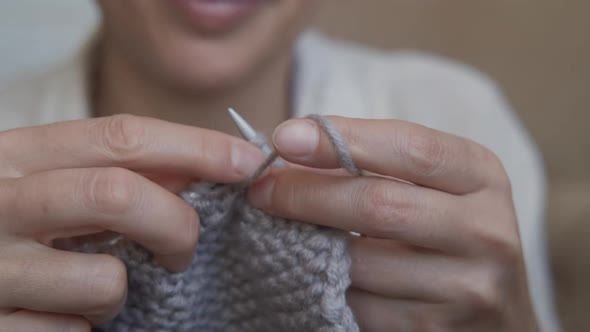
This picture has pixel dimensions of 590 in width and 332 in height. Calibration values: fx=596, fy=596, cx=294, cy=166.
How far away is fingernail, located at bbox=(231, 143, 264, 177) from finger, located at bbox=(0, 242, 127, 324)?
0.13 metres

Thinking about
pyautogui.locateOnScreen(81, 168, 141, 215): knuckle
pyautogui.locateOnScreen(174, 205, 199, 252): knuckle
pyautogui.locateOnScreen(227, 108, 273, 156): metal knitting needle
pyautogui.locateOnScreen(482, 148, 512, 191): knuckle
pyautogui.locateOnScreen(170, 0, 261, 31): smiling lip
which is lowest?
pyautogui.locateOnScreen(174, 205, 199, 252): knuckle

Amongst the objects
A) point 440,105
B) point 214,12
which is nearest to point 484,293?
point 214,12

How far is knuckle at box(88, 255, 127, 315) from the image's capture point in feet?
1.53

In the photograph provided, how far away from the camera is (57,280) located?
46cm

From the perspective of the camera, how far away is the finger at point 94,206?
45 centimetres

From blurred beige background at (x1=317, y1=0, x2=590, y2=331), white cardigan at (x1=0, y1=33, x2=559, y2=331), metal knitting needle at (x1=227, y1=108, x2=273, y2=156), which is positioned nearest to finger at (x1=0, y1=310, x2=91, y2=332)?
metal knitting needle at (x1=227, y1=108, x2=273, y2=156)

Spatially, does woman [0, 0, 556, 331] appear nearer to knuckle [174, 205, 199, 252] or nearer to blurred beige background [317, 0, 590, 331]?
knuckle [174, 205, 199, 252]

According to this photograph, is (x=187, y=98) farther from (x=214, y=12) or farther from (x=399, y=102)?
(x=399, y=102)

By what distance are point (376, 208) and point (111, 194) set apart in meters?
0.21

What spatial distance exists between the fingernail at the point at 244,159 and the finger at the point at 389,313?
148mm

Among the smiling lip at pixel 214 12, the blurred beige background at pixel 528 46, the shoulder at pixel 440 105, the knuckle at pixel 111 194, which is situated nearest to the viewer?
the knuckle at pixel 111 194

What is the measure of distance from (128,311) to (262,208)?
160 mm

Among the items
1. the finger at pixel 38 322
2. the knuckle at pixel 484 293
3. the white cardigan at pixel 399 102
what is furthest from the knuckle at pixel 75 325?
the white cardigan at pixel 399 102

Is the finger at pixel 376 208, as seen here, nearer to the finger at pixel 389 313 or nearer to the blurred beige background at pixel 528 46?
the finger at pixel 389 313
